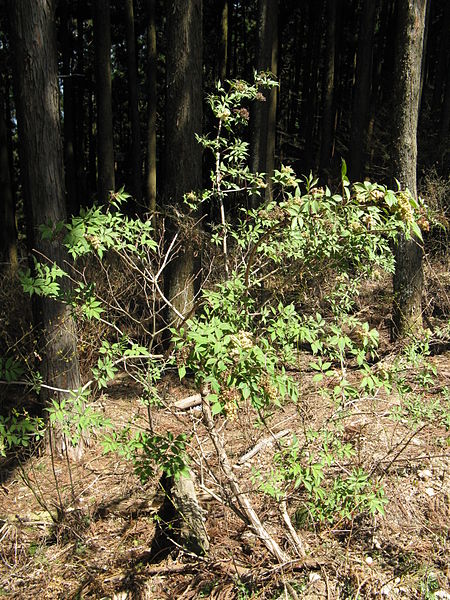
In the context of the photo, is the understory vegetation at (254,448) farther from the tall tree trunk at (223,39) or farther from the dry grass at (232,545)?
the tall tree trunk at (223,39)

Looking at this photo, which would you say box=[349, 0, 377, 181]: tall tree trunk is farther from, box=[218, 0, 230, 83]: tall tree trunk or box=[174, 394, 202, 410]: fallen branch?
box=[174, 394, 202, 410]: fallen branch

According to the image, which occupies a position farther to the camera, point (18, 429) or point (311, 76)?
point (311, 76)

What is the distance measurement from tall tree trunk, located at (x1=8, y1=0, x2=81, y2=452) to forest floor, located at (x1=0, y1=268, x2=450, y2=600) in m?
0.98

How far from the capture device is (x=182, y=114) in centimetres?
621

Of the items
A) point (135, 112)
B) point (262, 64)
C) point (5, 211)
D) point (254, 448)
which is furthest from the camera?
point (135, 112)

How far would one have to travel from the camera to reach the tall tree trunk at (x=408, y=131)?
6.22m

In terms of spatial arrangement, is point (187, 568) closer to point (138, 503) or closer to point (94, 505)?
point (138, 503)

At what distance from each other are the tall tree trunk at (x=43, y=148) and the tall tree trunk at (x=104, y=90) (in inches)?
208

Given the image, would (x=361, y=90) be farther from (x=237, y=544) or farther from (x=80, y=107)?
(x=80, y=107)

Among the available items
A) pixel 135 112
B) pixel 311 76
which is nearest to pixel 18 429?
pixel 135 112

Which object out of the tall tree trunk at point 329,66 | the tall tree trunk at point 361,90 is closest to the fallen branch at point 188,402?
the tall tree trunk at point 361,90

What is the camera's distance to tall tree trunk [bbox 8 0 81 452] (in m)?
4.32

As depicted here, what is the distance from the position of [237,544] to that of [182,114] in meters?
4.79

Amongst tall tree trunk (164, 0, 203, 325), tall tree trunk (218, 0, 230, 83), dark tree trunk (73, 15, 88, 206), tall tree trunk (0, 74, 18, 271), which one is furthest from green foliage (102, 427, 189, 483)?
dark tree trunk (73, 15, 88, 206)
